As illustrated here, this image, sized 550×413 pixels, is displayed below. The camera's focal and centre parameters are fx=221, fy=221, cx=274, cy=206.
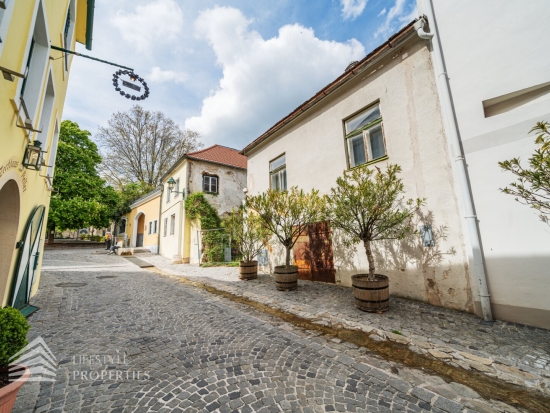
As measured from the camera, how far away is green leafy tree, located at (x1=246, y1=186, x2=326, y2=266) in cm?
645

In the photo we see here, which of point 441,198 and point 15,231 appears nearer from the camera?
point 15,231

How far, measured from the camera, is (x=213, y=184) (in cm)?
1523

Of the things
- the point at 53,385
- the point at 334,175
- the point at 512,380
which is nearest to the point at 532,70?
the point at 334,175

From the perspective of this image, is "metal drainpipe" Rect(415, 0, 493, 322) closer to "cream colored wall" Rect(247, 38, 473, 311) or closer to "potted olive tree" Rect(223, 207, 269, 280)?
"cream colored wall" Rect(247, 38, 473, 311)

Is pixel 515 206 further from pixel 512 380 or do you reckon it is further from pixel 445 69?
pixel 445 69

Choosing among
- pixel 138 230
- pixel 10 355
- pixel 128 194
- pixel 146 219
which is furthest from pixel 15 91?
pixel 128 194

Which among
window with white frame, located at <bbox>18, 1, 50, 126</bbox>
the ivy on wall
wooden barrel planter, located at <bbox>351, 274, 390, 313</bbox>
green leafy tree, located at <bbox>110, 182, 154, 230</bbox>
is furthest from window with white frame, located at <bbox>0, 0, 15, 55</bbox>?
green leafy tree, located at <bbox>110, 182, 154, 230</bbox>

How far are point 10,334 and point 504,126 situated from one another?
6922 mm

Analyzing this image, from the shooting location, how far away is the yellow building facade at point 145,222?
730 inches

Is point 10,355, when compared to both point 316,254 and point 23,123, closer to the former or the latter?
point 23,123

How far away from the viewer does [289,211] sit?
6.64 m

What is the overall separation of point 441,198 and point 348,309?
3051 mm

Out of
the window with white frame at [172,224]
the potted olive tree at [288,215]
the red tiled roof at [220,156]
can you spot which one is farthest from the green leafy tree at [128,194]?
the potted olive tree at [288,215]

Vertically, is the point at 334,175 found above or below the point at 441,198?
above
